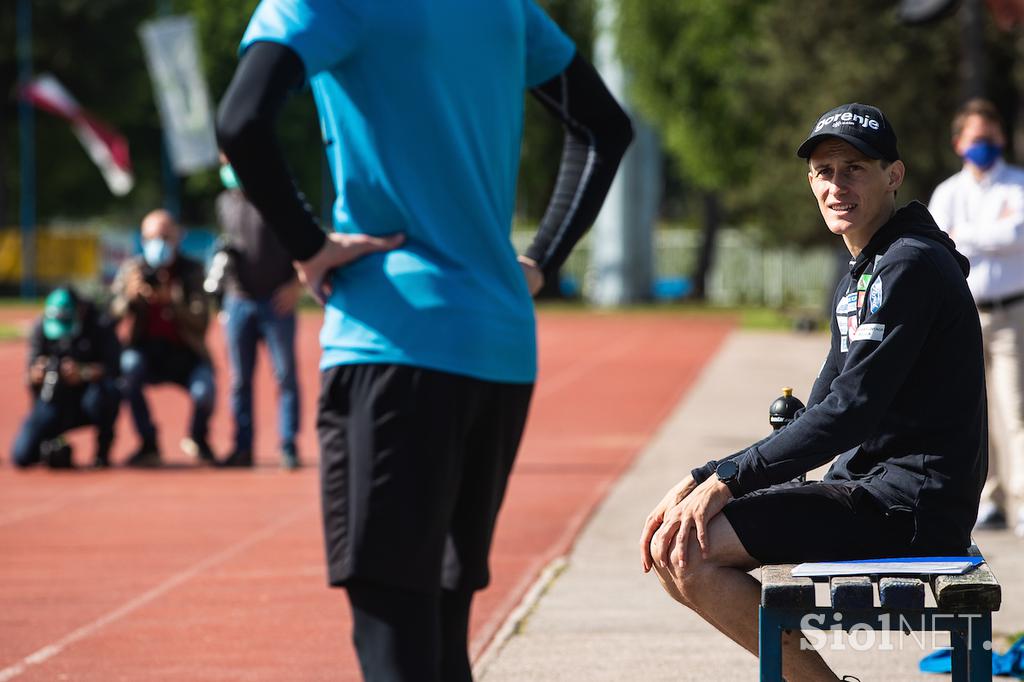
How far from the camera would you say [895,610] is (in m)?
3.65

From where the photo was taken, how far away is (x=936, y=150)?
97.6 ft

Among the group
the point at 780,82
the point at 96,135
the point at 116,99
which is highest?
the point at 116,99

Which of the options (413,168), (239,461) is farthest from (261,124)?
(239,461)

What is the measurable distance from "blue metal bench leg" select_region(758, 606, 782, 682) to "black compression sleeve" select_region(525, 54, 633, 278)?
910mm

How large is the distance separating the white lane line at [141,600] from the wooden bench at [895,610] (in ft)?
9.88

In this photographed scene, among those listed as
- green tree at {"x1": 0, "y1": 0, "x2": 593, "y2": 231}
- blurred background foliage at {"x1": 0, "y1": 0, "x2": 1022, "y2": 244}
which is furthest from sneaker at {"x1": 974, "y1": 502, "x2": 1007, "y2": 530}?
green tree at {"x1": 0, "y1": 0, "x2": 593, "y2": 231}

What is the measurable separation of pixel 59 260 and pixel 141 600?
41707 mm

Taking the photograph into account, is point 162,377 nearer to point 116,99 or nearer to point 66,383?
point 66,383

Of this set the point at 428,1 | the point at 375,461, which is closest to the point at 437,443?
the point at 375,461

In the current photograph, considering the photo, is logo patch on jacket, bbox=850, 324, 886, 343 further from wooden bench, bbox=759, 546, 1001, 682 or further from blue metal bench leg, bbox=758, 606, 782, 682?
blue metal bench leg, bbox=758, 606, 782, 682

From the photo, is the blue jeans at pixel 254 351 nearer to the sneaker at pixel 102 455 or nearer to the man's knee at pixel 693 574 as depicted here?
the sneaker at pixel 102 455

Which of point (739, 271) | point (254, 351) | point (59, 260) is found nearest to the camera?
point (254, 351)

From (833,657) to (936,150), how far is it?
82.9 feet

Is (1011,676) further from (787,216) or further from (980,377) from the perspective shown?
(787,216)
